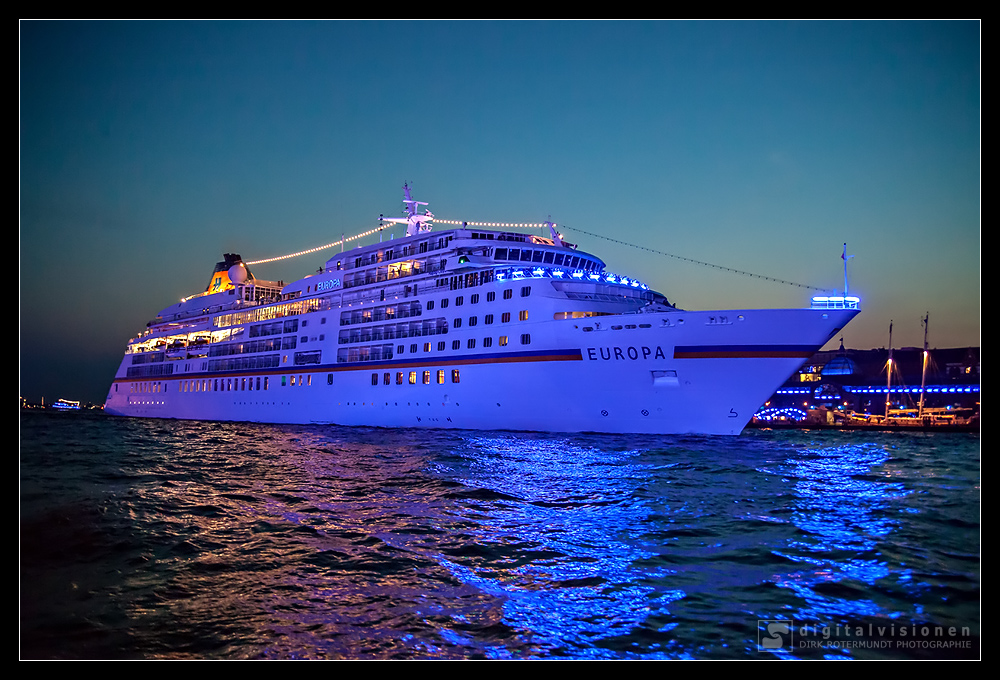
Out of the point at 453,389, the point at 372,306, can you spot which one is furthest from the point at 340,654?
the point at 372,306

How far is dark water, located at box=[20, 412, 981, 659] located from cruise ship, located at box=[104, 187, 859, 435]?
10.7 m

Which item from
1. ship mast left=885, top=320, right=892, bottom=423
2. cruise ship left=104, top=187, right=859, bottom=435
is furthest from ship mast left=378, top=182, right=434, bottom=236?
ship mast left=885, top=320, right=892, bottom=423

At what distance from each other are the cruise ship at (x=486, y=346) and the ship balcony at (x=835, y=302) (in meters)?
0.06

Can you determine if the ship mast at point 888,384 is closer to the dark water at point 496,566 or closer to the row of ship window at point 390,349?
the row of ship window at point 390,349

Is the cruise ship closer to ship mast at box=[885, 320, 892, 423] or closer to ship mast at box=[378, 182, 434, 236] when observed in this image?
ship mast at box=[378, 182, 434, 236]

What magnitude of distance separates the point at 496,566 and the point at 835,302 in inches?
980

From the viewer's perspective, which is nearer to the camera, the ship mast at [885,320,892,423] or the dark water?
the dark water

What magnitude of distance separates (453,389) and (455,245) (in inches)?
436

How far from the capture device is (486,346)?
3634cm

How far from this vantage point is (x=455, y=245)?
43031 mm

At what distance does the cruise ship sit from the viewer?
95.7 ft

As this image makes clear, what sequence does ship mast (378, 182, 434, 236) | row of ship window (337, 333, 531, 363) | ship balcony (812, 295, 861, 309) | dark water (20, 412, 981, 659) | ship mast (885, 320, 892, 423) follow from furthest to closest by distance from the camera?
1. ship mast (885, 320, 892, 423)
2. ship mast (378, 182, 434, 236)
3. row of ship window (337, 333, 531, 363)
4. ship balcony (812, 295, 861, 309)
5. dark water (20, 412, 981, 659)
